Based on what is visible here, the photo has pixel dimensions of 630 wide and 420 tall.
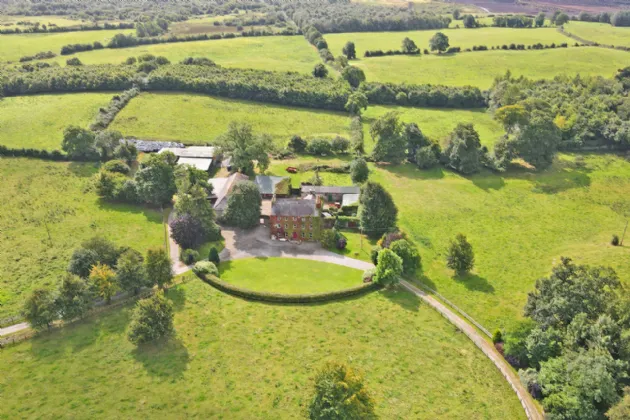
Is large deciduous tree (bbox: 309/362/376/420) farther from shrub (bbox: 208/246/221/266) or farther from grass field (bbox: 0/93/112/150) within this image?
grass field (bbox: 0/93/112/150)

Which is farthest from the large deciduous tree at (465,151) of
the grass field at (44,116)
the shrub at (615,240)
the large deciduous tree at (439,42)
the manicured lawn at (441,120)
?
the large deciduous tree at (439,42)

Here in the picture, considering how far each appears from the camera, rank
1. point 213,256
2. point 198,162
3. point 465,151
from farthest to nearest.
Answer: point 465,151
point 198,162
point 213,256

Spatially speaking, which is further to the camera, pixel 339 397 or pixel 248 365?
pixel 248 365

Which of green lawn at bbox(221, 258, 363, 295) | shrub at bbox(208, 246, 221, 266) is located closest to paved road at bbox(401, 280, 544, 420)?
green lawn at bbox(221, 258, 363, 295)

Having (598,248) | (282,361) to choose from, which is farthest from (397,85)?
(282,361)

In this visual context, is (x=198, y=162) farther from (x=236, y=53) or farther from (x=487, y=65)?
(x=487, y=65)

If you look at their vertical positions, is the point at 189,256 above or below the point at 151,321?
below

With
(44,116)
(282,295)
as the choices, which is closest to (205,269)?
(282,295)

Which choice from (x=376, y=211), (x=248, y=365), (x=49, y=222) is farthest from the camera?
(x=49, y=222)
